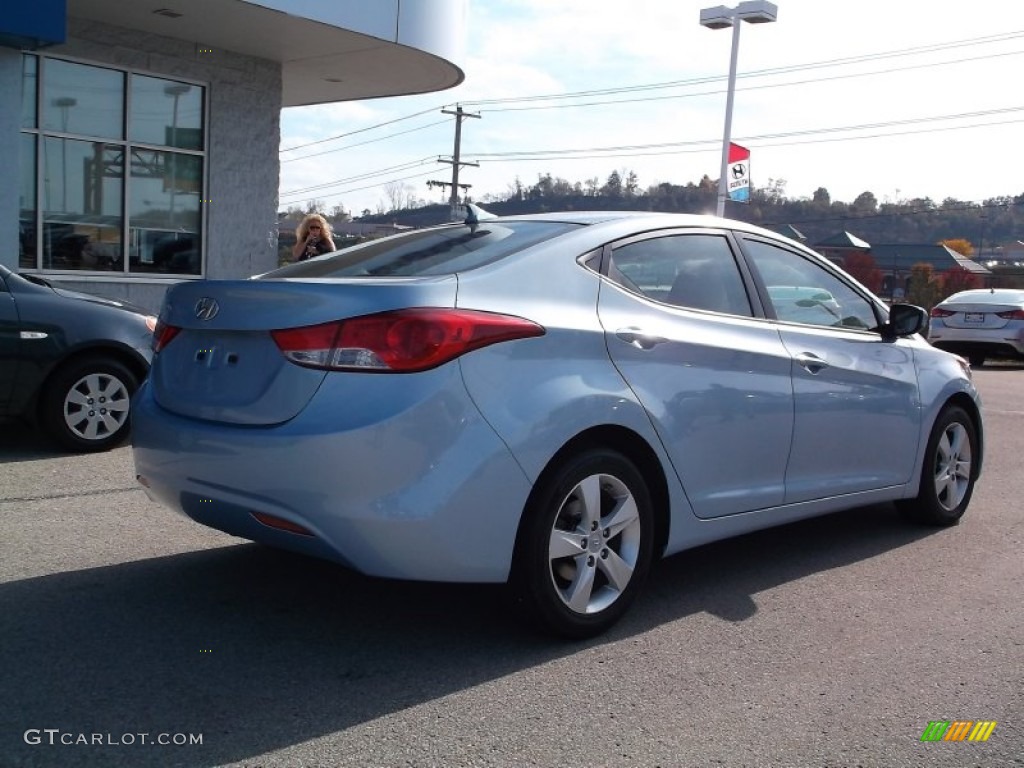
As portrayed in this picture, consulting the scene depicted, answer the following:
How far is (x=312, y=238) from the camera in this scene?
10.6 m

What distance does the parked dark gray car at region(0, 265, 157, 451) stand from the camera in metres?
7.26

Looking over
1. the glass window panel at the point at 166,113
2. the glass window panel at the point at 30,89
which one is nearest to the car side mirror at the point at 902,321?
the glass window panel at the point at 30,89

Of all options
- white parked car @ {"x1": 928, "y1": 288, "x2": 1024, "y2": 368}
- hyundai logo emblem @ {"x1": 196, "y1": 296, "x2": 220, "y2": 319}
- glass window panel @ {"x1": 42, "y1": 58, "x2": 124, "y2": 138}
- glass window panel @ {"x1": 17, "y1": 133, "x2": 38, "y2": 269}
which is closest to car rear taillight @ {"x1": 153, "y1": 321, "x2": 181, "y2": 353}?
hyundai logo emblem @ {"x1": 196, "y1": 296, "x2": 220, "y2": 319}

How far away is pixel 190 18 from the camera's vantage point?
12547 mm

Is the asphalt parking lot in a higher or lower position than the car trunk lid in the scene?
lower

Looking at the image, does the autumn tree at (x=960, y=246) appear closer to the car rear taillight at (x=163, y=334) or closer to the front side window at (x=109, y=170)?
the front side window at (x=109, y=170)

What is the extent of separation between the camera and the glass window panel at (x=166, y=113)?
44.5 feet

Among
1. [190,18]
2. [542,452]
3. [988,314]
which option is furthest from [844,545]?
[988,314]

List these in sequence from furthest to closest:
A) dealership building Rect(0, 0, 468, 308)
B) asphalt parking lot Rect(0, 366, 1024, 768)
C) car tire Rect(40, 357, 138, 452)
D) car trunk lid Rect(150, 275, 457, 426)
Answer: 1. dealership building Rect(0, 0, 468, 308)
2. car tire Rect(40, 357, 138, 452)
3. car trunk lid Rect(150, 275, 457, 426)
4. asphalt parking lot Rect(0, 366, 1024, 768)

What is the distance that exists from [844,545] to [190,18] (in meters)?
9.97

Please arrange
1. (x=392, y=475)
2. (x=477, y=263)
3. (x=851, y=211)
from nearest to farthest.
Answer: (x=392, y=475) < (x=477, y=263) < (x=851, y=211)

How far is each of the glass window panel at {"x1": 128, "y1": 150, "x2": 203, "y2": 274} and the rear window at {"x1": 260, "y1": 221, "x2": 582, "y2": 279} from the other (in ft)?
31.9

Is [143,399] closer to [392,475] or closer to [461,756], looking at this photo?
[392,475]

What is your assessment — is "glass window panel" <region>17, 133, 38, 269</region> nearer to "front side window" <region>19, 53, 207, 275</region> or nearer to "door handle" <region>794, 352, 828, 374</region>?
"front side window" <region>19, 53, 207, 275</region>
